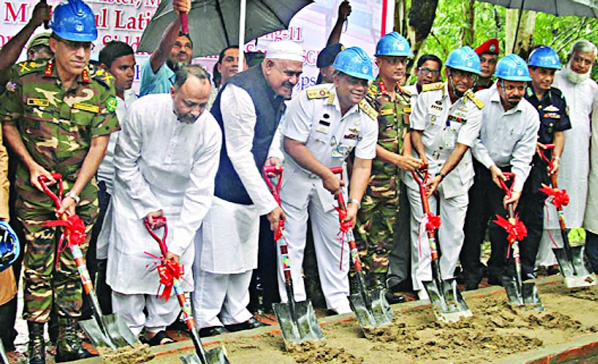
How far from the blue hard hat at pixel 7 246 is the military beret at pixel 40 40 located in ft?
5.87

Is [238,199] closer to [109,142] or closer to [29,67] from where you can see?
[109,142]

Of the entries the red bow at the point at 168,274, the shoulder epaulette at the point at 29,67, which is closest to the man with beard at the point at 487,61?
the red bow at the point at 168,274

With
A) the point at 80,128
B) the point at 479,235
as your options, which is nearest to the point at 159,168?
the point at 80,128

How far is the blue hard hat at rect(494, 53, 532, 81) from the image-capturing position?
7.42 metres

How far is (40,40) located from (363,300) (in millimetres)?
2945

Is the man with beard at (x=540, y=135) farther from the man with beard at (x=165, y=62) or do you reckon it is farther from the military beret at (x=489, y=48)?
the man with beard at (x=165, y=62)

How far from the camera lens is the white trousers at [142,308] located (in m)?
5.48

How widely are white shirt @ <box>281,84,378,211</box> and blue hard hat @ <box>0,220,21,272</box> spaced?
2.61 metres

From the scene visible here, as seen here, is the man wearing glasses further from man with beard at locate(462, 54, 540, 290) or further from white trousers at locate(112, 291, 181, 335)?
man with beard at locate(462, 54, 540, 290)

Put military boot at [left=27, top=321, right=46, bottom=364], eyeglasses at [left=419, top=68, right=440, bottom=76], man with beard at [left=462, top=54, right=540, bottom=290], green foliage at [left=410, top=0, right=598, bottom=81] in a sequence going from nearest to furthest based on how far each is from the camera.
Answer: military boot at [left=27, top=321, right=46, bottom=364]
eyeglasses at [left=419, top=68, right=440, bottom=76]
man with beard at [left=462, top=54, right=540, bottom=290]
green foliage at [left=410, top=0, right=598, bottom=81]

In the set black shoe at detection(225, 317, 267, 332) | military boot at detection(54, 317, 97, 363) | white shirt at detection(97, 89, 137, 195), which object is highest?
white shirt at detection(97, 89, 137, 195)

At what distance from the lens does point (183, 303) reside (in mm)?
5012

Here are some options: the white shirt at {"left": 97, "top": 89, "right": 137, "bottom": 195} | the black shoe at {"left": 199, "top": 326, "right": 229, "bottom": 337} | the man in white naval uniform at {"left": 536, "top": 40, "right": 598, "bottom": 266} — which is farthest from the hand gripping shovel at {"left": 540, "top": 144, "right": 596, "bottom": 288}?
the white shirt at {"left": 97, "top": 89, "right": 137, "bottom": 195}

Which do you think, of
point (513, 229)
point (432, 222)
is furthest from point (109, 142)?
point (513, 229)
